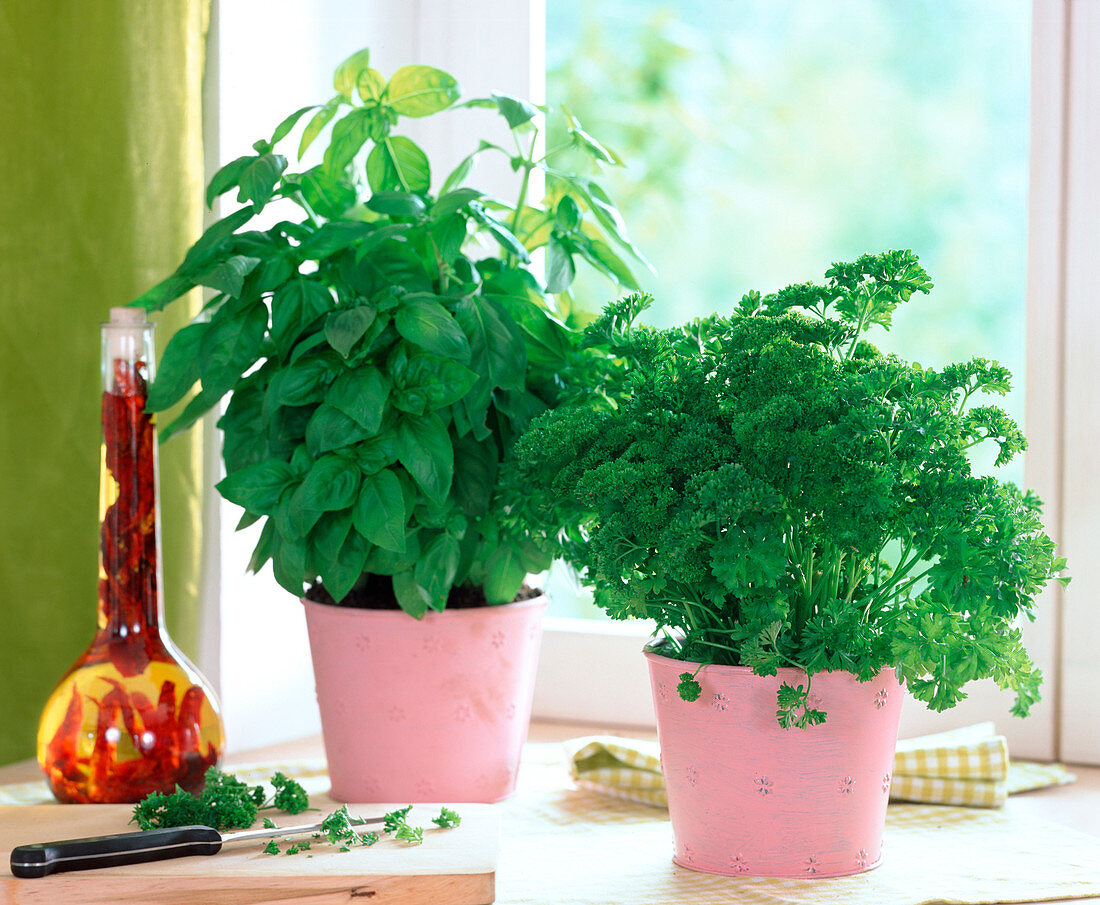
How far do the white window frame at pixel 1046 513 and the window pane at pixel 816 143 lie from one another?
0.06 m

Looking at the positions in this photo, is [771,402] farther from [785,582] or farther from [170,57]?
[170,57]

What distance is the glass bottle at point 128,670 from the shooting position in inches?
40.5

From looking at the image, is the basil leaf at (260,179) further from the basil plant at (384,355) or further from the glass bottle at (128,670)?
the glass bottle at (128,670)

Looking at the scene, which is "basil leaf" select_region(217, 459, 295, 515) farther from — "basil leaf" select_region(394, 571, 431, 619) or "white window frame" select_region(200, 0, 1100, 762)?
"white window frame" select_region(200, 0, 1100, 762)

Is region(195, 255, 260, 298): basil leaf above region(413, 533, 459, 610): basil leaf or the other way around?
above

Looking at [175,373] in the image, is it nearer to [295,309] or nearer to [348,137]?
[295,309]

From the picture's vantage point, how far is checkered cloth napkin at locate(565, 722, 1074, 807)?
1.08 meters

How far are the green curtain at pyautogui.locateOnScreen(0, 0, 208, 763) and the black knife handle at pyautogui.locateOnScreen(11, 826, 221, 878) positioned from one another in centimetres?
48

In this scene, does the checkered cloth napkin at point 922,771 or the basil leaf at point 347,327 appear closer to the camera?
the basil leaf at point 347,327

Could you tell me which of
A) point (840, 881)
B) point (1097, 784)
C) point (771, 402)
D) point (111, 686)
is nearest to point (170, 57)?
point (111, 686)

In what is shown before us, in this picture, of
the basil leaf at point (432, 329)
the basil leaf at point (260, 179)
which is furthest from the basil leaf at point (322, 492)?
the basil leaf at point (260, 179)

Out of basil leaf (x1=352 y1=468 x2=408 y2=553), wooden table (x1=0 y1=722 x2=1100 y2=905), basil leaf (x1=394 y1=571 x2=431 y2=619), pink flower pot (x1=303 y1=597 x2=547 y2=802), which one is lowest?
wooden table (x1=0 y1=722 x2=1100 y2=905)

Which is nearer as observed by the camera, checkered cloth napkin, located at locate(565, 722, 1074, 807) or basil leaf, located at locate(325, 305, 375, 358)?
basil leaf, located at locate(325, 305, 375, 358)

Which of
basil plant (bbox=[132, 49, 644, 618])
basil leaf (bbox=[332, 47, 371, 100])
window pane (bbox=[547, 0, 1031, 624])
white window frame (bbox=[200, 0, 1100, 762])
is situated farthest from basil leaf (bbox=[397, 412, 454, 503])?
window pane (bbox=[547, 0, 1031, 624])
